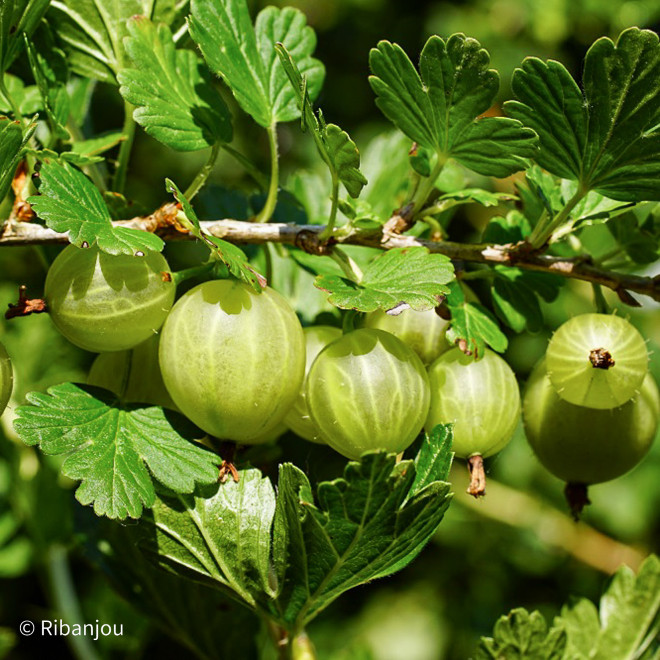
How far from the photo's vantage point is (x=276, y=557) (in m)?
0.81

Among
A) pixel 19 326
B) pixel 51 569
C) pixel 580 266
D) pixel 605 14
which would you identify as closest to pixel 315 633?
pixel 51 569

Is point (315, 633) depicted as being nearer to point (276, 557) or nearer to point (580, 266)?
point (276, 557)

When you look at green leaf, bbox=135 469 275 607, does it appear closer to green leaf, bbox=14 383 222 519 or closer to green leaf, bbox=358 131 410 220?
green leaf, bbox=14 383 222 519

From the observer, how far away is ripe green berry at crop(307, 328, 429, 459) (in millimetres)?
731

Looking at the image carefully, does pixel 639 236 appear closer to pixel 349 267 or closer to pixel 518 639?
pixel 349 267

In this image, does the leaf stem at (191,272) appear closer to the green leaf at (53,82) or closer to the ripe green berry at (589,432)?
the green leaf at (53,82)

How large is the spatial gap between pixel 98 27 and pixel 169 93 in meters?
0.16

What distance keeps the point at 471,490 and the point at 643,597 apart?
42 centimetres

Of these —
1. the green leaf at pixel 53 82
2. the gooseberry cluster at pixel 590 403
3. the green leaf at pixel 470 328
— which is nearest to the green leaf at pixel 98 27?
the green leaf at pixel 53 82

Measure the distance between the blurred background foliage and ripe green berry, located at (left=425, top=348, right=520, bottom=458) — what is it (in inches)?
28.0

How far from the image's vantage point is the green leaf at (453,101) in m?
0.73

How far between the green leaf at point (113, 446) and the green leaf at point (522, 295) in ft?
1.20

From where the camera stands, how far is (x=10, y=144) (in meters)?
0.68

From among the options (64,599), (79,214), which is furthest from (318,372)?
(64,599)
